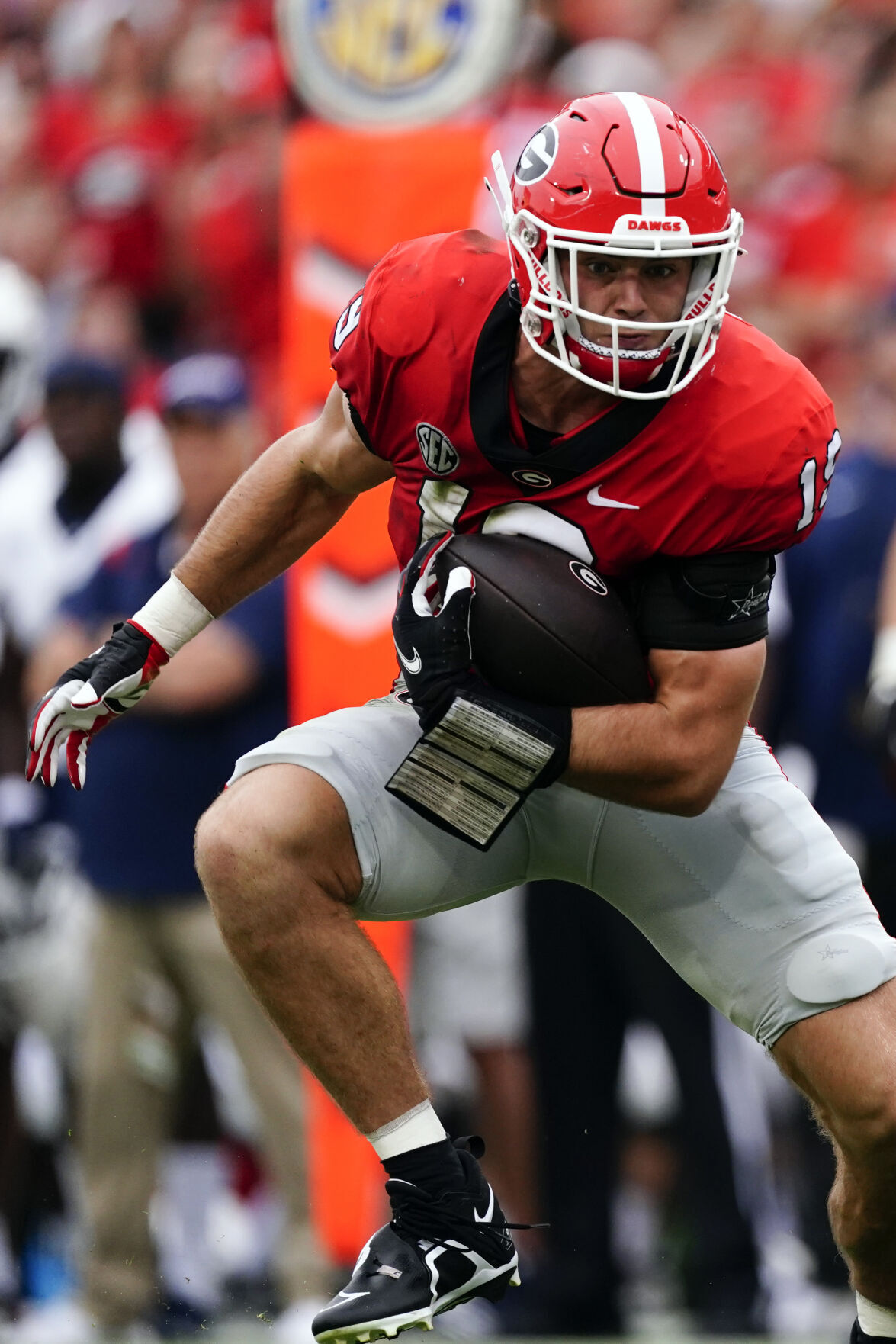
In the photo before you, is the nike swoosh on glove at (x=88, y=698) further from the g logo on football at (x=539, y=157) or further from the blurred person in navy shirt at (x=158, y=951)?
the blurred person in navy shirt at (x=158, y=951)

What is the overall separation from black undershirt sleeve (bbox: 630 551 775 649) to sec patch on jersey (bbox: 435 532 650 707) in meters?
0.05

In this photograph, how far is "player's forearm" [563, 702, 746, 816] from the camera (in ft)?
9.80

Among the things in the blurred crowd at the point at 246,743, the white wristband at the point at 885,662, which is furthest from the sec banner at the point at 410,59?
the white wristband at the point at 885,662

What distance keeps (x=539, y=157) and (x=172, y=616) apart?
104cm

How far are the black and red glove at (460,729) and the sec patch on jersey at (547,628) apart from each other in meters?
0.03

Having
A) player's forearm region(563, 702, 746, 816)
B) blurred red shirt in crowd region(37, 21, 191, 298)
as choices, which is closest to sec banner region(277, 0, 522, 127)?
blurred red shirt in crowd region(37, 21, 191, 298)

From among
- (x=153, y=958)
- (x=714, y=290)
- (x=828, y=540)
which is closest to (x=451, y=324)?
(x=714, y=290)

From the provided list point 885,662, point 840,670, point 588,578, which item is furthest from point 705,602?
point 840,670

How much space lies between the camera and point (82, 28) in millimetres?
5605

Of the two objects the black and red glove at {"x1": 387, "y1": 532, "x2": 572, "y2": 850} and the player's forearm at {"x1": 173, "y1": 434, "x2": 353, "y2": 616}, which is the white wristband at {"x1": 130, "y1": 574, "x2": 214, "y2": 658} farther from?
the black and red glove at {"x1": 387, "y1": 532, "x2": 572, "y2": 850}

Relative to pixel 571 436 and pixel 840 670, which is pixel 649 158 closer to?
pixel 571 436

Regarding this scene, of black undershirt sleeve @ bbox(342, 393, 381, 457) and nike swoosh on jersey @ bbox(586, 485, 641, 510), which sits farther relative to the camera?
black undershirt sleeve @ bbox(342, 393, 381, 457)

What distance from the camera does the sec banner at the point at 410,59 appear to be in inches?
203

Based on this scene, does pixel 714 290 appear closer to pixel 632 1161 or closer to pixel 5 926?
pixel 632 1161
